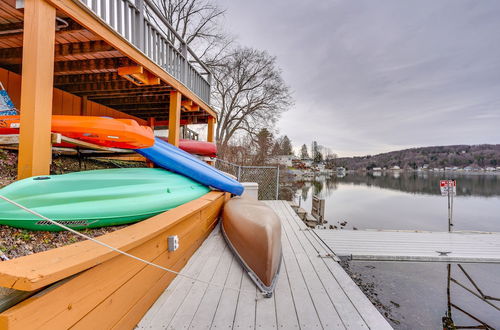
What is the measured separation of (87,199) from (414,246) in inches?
201

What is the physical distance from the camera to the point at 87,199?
1653mm

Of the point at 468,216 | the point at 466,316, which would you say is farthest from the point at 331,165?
the point at 466,316

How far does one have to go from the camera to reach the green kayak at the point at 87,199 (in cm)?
138

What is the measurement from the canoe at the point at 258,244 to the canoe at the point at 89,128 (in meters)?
1.47

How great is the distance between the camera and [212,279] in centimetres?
216

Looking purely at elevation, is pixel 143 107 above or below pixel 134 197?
above

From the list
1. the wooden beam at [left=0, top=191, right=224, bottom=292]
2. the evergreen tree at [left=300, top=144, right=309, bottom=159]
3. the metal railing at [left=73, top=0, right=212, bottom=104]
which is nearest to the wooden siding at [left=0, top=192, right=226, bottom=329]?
the wooden beam at [left=0, top=191, right=224, bottom=292]

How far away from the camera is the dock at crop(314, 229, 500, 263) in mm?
3559

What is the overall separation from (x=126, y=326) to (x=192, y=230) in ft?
3.91

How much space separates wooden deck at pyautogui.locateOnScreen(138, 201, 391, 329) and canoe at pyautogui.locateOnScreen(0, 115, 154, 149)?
1458mm

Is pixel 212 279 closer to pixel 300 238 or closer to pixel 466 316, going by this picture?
pixel 300 238

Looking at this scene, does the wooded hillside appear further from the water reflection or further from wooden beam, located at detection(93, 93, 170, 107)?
wooden beam, located at detection(93, 93, 170, 107)

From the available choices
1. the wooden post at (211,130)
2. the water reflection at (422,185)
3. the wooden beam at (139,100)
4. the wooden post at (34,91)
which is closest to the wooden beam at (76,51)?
the wooden post at (34,91)

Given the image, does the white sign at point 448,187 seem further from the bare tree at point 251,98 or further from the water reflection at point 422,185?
the water reflection at point 422,185
